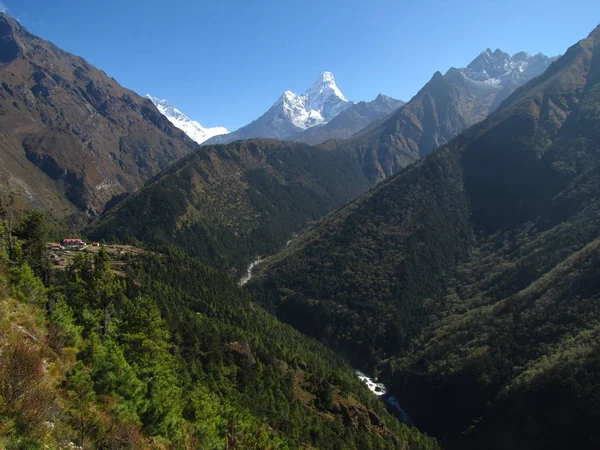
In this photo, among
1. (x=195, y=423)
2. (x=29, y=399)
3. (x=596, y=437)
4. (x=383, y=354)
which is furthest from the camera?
(x=383, y=354)

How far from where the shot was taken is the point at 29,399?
58.5ft

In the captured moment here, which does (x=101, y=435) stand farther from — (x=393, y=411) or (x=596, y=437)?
(x=393, y=411)

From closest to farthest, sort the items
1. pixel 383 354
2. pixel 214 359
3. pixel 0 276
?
pixel 0 276 → pixel 214 359 → pixel 383 354

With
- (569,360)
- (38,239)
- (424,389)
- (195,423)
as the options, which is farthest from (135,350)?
(424,389)

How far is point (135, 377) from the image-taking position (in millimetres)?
32469

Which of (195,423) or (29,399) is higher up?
(29,399)

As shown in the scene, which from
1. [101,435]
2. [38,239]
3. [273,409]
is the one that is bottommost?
[273,409]

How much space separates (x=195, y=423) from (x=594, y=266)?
16426 centimetres

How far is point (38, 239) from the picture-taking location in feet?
168

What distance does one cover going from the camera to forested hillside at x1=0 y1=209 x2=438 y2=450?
66.5ft

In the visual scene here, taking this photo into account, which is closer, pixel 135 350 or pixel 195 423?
pixel 195 423

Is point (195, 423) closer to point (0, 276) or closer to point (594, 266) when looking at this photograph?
point (0, 276)

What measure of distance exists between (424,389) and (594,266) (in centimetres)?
7809

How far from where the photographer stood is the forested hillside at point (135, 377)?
20281 millimetres
